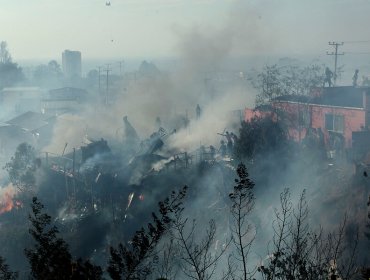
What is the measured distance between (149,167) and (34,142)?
1360 centimetres

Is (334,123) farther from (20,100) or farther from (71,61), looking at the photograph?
(71,61)

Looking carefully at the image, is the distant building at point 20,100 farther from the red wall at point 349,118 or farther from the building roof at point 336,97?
the red wall at point 349,118

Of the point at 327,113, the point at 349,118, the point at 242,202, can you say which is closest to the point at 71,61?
the point at 327,113

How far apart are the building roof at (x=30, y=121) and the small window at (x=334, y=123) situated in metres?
19.4

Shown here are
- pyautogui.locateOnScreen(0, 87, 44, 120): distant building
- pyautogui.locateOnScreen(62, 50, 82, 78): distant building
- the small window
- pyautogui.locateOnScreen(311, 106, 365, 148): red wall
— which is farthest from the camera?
pyautogui.locateOnScreen(62, 50, 82, 78): distant building

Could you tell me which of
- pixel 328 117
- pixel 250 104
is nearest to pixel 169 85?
pixel 250 104

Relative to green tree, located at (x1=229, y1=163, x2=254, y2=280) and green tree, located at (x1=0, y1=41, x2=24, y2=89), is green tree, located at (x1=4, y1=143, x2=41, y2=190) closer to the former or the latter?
green tree, located at (x1=229, y1=163, x2=254, y2=280)

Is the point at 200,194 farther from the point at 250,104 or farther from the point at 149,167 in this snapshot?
the point at 250,104

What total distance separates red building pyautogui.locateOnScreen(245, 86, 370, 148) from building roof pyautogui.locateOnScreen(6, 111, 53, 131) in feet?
51.2

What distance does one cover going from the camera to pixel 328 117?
72.6 ft

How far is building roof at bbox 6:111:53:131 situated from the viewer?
34.2 m

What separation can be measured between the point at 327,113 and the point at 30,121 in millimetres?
22049

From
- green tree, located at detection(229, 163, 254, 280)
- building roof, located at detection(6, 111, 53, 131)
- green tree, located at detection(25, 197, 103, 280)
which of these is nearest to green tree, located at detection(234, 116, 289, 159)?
green tree, located at detection(229, 163, 254, 280)

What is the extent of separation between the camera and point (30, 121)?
35.5 metres
